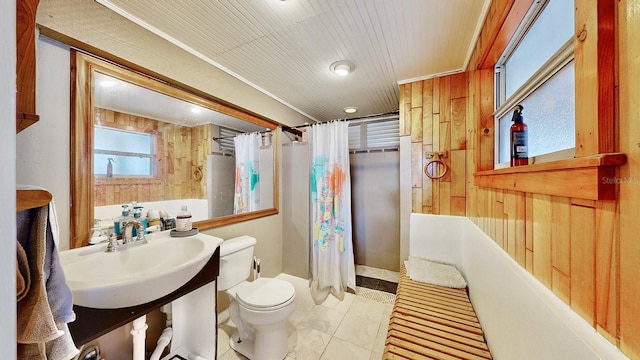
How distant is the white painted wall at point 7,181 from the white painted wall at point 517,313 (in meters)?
1.07

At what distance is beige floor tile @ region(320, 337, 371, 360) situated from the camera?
1.48 metres

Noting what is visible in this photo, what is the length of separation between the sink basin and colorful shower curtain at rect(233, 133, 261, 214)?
798 millimetres

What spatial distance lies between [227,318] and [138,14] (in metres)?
2.31

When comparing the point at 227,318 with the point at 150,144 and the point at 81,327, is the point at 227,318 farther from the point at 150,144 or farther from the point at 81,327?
the point at 150,144

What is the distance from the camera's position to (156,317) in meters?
1.44

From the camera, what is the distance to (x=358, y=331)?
1.71 m

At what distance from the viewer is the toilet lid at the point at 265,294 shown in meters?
1.39

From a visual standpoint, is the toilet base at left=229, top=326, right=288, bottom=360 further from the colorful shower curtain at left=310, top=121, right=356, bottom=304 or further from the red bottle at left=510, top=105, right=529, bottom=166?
the red bottle at left=510, top=105, right=529, bottom=166

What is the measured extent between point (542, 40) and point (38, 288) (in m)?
1.95

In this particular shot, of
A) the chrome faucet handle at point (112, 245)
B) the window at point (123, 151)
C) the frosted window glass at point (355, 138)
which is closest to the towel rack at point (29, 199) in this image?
the chrome faucet handle at point (112, 245)

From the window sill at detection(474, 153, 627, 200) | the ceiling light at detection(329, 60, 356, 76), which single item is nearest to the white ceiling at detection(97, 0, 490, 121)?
the ceiling light at detection(329, 60, 356, 76)

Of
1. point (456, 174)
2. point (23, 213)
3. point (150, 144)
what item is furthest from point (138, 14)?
point (456, 174)

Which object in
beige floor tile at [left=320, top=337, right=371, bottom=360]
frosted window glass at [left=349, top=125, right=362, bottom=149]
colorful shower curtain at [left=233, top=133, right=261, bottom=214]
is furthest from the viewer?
frosted window glass at [left=349, top=125, right=362, bottom=149]

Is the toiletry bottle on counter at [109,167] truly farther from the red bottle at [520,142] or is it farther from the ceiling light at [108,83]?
the red bottle at [520,142]
